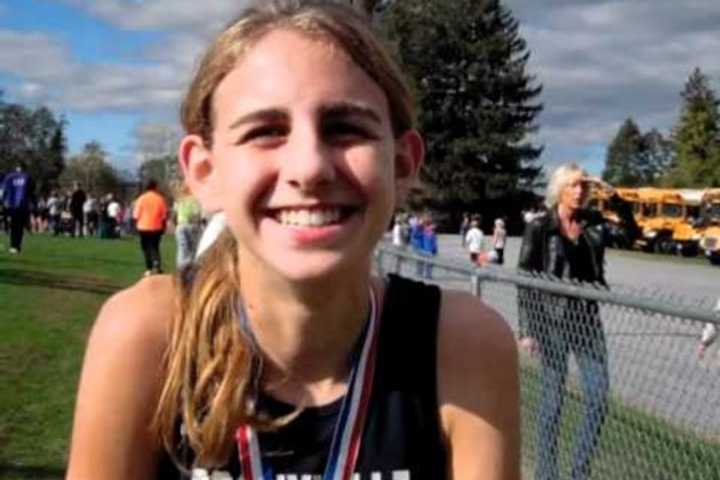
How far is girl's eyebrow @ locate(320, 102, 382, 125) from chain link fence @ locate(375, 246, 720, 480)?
10.0ft

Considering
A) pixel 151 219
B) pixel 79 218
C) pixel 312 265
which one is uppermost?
pixel 312 265

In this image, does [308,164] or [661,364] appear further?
[661,364]

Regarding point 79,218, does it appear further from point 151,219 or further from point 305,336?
point 305,336

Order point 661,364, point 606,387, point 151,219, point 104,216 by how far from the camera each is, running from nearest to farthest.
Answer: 1. point 661,364
2. point 606,387
3. point 151,219
4. point 104,216

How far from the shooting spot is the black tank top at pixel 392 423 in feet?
6.29

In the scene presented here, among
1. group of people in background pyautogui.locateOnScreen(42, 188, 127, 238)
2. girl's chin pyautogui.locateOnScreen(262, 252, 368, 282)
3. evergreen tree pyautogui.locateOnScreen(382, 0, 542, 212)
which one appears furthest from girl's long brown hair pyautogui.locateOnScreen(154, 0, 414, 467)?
evergreen tree pyautogui.locateOnScreen(382, 0, 542, 212)

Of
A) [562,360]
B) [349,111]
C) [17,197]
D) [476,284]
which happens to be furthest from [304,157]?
[17,197]

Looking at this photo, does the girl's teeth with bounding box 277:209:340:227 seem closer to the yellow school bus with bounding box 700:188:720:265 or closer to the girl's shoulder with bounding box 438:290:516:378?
the girl's shoulder with bounding box 438:290:516:378

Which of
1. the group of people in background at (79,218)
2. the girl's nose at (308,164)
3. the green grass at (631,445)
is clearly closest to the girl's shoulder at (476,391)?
the girl's nose at (308,164)

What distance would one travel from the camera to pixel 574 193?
23.2 feet

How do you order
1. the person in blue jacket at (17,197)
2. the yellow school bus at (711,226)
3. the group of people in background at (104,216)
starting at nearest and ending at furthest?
the group of people in background at (104,216) → the person in blue jacket at (17,197) → the yellow school bus at (711,226)

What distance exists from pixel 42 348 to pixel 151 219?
8.37 meters

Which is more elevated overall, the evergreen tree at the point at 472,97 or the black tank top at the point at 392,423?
the evergreen tree at the point at 472,97

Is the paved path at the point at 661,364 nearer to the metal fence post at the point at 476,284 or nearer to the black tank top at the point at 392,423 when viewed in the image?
the metal fence post at the point at 476,284
